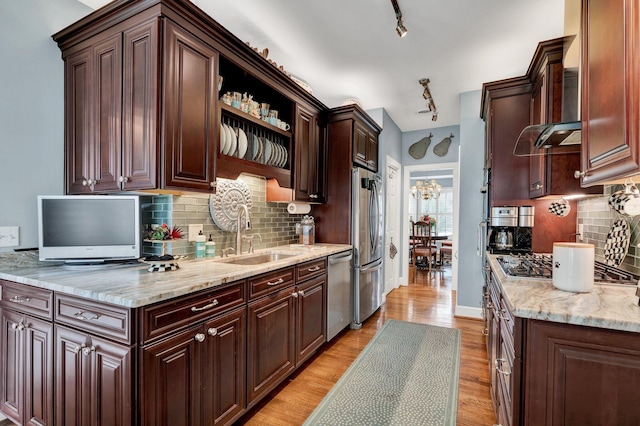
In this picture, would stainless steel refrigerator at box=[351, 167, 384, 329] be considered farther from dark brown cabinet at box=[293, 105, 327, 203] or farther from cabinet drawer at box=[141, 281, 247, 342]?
cabinet drawer at box=[141, 281, 247, 342]

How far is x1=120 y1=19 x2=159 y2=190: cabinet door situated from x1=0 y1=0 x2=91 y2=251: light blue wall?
70 cm

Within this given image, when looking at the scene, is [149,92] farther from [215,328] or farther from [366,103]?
[366,103]

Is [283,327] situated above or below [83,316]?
below

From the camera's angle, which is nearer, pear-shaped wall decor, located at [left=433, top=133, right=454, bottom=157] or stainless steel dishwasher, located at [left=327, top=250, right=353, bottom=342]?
stainless steel dishwasher, located at [left=327, top=250, right=353, bottom=342]

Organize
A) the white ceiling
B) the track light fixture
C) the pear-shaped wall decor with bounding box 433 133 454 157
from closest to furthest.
A: the track light fixture → the white ceiling → the pear-shaped wall decor with bounding box 433 133 454 157

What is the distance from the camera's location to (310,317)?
2645 mm

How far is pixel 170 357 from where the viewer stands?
1.41 metres

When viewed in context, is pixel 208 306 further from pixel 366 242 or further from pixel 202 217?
pixel 366 242

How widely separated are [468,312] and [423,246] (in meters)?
3.15

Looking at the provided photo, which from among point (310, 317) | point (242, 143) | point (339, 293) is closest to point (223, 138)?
point (242, 143)

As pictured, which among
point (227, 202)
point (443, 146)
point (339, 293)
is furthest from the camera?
point (443, 146)

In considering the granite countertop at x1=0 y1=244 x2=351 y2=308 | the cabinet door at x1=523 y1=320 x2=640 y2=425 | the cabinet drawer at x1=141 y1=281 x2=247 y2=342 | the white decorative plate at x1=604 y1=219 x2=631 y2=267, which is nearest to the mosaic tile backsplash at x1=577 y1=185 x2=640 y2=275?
the white decorative plate at x1=604 y1=219 x2=631 y2=267

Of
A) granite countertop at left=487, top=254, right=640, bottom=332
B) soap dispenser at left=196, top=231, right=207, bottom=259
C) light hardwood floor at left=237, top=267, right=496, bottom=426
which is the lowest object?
light hardwood floor at left=237, top=267, right=496, bottom=426

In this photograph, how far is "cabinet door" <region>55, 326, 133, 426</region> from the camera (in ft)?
4.27
